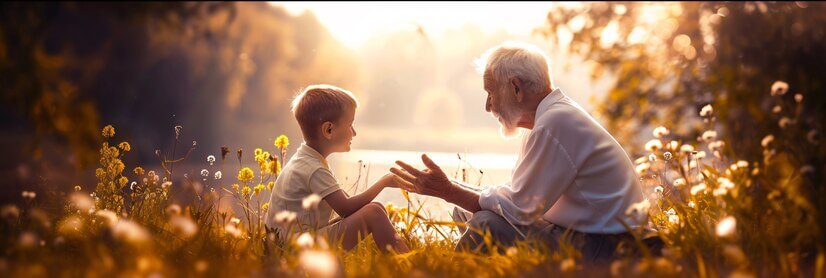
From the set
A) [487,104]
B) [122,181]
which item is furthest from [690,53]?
[122,181]

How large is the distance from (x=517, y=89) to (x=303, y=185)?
1415 millimetres

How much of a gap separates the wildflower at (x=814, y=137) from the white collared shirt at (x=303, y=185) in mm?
2567

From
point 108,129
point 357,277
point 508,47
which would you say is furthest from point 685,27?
point 357,277

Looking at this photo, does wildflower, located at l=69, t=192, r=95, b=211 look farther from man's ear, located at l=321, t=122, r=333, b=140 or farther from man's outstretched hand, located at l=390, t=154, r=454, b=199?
man's outstretched hand, located at l=390, t=154, r=454, b=199

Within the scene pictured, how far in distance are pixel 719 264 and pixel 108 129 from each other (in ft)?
12.4

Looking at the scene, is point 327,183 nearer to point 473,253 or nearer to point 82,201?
point 473,253

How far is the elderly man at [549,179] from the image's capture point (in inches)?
156

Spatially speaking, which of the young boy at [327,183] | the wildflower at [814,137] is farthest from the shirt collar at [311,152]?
the wildflower at [814,137]

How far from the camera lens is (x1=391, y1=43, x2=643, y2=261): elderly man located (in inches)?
156

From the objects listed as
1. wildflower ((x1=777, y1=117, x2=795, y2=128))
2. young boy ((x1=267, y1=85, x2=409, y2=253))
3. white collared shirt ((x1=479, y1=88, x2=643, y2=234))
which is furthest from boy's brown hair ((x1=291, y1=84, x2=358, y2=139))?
wildflower ((x1=777, y1=117, x2=795, y2=128))

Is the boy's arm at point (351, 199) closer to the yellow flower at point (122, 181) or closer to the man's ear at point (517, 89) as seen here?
the man's ear at point (517, 89)

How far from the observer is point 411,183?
14.0 ft

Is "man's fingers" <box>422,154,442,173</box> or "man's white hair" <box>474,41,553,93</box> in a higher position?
"man's white hair" <box>474,41,553,93</box>

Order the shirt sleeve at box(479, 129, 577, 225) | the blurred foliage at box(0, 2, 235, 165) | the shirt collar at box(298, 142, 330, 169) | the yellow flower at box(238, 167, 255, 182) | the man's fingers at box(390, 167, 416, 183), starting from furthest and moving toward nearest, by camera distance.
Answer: the yellow flower at box(238, 167, 255, 182) < the shirt collar at box(298, 142, 330, 169) < the man's fingers at box(390, 167, 416, 183) < the shirt sleeve at box(479, 129, 577, 225) < the blurred foliage at box(0, 2, 235, 165)
